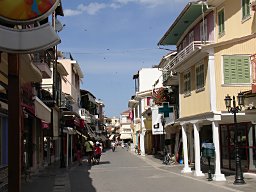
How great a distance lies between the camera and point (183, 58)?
23422mm

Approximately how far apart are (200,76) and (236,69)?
85.4 inches

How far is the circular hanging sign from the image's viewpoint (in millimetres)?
5430

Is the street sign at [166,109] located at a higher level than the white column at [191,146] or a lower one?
higher

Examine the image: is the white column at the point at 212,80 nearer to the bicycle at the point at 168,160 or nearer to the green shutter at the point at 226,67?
Answer: the green shutter at the point at 226,67

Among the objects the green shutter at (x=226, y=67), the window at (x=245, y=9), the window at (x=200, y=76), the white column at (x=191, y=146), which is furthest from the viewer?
the white column at (x=191, y=146)

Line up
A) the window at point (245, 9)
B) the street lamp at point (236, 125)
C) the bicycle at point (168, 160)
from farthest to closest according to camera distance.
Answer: the bicycle at point (168, 160) < the window at point (245, 9) < the street lamp at point (236, 125)

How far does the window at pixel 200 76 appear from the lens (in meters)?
21.4

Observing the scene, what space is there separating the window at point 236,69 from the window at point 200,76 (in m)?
1.59

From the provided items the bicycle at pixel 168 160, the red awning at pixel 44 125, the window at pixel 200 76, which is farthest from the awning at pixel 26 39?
the bicycle at pixel 168 160

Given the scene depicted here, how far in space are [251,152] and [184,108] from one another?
4.71 metres

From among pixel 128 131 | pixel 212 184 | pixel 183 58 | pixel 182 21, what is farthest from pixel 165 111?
pixel 128 131

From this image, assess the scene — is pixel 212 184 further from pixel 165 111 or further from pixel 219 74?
pixel 165 111

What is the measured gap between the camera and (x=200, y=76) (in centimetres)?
2177

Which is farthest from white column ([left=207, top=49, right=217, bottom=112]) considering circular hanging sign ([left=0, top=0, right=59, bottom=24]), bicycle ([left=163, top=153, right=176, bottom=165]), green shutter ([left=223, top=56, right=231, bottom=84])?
circular hanging sign ([left=0, top=0, right=59, bottom=24])
